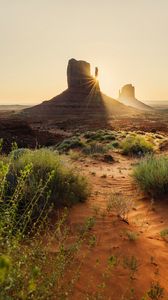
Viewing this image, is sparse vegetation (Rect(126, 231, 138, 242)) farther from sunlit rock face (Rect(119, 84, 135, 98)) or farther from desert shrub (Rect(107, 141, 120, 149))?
sunlit rock face (Rect(119, 84, 135, 98))

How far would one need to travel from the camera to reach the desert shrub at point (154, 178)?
7.33 meters

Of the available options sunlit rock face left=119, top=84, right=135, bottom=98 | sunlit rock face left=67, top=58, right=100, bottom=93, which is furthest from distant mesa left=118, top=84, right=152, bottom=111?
sunlit rock face left=67, top=58, right=100, bottom=93

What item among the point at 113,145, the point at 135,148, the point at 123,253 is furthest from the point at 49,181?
the point at 113,145

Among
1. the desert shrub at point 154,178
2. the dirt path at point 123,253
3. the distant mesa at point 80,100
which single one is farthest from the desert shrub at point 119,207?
the distant mesa at point 80,100

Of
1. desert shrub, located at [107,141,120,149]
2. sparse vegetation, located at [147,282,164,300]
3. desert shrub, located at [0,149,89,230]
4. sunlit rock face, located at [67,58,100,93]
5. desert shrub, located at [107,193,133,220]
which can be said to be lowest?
desert shrub, located at [107,141,120,149]

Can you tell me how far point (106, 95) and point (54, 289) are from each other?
97.1 meters

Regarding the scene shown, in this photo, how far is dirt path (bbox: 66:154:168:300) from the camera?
385 cm

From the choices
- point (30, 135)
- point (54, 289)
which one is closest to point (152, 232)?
point (54, 289)

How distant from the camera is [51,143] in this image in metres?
21.0

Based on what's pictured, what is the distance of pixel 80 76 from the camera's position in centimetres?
9500

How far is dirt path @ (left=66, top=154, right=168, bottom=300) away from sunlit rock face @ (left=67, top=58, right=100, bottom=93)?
85958 mm

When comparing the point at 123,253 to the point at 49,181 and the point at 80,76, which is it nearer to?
the point at 49,181

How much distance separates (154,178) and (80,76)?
8966 centimetres

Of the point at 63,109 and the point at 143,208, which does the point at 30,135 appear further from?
the point at 63,109
